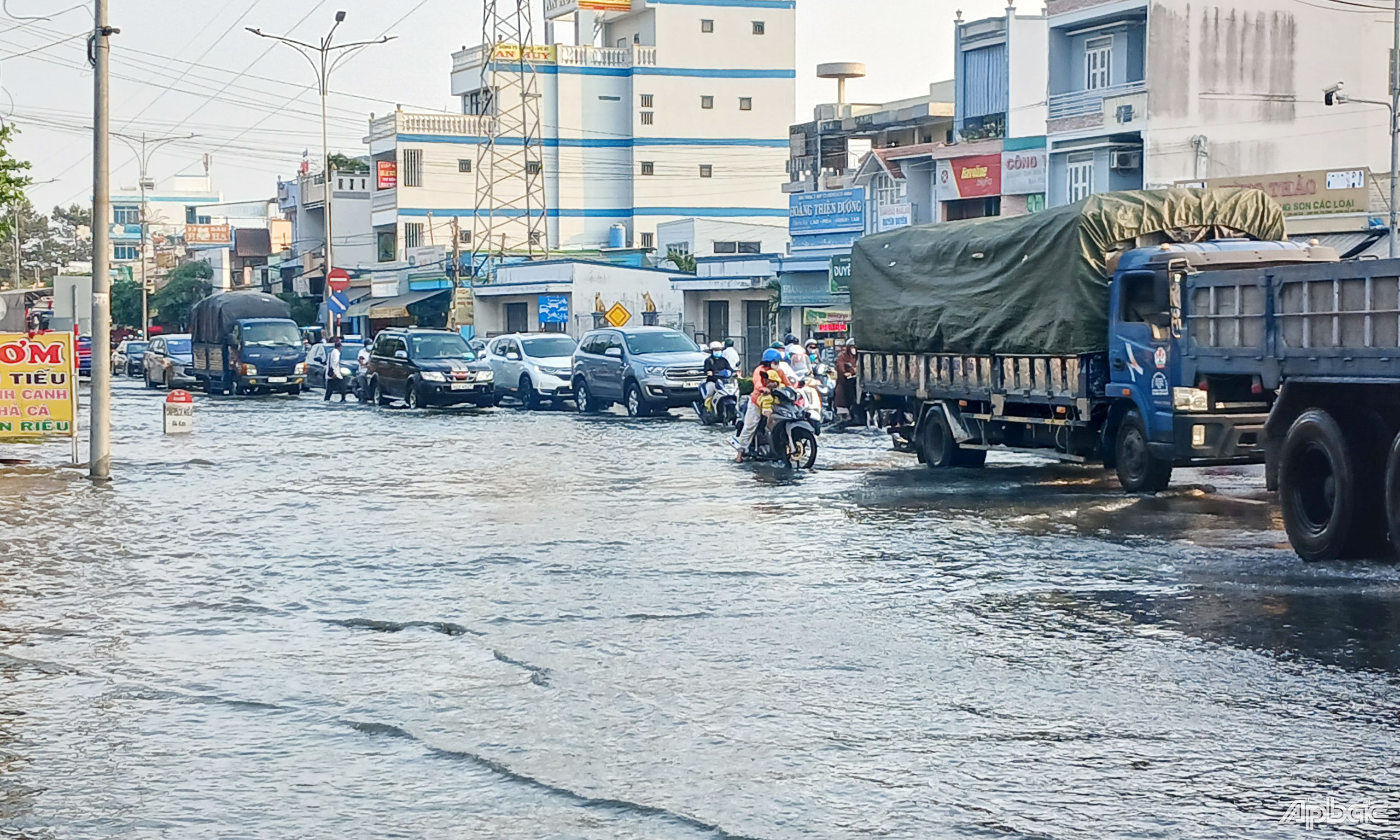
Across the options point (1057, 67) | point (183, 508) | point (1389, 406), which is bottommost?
point (183, 508)

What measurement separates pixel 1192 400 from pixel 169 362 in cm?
4349

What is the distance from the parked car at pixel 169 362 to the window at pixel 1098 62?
2696 cm

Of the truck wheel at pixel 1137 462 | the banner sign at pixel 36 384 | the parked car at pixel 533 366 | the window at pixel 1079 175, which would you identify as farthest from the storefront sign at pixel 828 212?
the truck wheel at pixel 1137 462

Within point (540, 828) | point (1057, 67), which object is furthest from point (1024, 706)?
point (1057, 67)

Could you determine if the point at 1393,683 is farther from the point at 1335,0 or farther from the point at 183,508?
the point at 1335,0

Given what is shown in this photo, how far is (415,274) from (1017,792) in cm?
7182

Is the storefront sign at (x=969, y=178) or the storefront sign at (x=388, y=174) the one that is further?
the storefront sign at (x=388, y=174)

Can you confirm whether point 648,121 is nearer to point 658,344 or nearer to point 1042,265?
point 658,344

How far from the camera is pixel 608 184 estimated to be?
86.9m

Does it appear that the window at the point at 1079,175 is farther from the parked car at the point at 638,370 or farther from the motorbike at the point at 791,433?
the motorbike at the point at 791,433

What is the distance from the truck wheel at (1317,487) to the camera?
12336 millimetres

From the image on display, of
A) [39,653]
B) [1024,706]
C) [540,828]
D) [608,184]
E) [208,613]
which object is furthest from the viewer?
[608,184]

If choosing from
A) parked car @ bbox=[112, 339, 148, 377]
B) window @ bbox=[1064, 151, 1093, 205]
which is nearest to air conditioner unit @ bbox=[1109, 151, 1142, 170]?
window @ bbox=[1064, 151, 1093, 205]

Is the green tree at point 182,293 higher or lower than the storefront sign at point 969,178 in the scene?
lower
